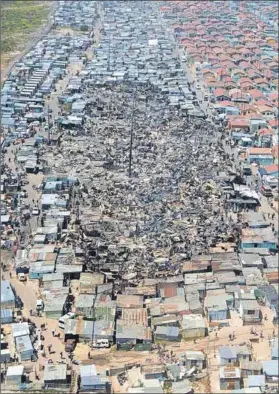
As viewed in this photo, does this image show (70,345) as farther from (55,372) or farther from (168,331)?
(168,331)

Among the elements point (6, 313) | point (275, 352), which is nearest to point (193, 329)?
point (275, 352)

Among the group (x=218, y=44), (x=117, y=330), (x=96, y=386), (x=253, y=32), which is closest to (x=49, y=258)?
(x=117, y=330)

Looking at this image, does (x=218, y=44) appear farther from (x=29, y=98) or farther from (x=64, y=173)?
(x=64, y=173)

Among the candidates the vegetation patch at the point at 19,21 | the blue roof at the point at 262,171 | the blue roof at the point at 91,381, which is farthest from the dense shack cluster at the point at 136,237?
the vegetation patch at the point at 19,21

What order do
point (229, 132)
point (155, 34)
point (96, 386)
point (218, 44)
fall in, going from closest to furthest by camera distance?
point (96, 386)
point (229, 132)
point (218, 44)
point (155, 34)

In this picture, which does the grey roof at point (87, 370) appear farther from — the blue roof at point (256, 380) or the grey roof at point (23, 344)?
the blue roof at point (256, 380)

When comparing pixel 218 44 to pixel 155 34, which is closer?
pixel 218 44
